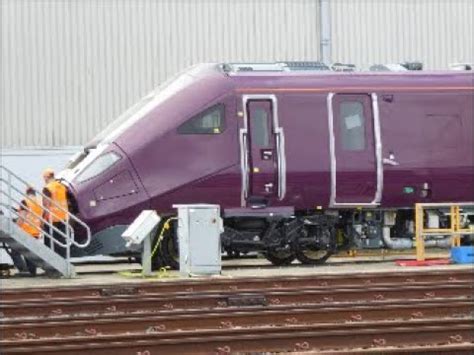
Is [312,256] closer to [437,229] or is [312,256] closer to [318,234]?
[318,234]

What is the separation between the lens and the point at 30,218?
1692 cm

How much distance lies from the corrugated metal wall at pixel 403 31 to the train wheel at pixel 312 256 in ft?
34.7

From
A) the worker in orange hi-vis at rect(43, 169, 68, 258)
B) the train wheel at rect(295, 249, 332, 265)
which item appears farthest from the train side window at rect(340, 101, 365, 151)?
the worker in orange hi-vis at rect(43, 169, 68, 258)

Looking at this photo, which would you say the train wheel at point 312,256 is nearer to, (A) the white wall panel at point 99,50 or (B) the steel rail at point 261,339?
(B) the steel rail at point 261,339

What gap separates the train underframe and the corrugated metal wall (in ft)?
32.3

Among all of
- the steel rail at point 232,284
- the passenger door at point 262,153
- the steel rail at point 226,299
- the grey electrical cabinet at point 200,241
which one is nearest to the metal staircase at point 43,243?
the grey electrical cabinet at point 200,241

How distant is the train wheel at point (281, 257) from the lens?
58.9ft

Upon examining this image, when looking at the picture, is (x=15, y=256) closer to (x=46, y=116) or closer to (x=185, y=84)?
(x=185, y=84)

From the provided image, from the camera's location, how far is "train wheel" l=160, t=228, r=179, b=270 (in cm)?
1733

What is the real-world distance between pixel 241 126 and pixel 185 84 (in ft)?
4.16

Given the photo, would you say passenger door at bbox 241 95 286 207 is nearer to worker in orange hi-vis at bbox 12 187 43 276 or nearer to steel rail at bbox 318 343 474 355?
worker in orange hi-vis at bbox 12 187 43 276

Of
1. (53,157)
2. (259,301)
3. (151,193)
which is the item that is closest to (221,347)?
(259,301)

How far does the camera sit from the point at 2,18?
2609cm

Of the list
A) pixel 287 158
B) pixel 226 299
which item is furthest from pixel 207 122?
pixel 226 299
